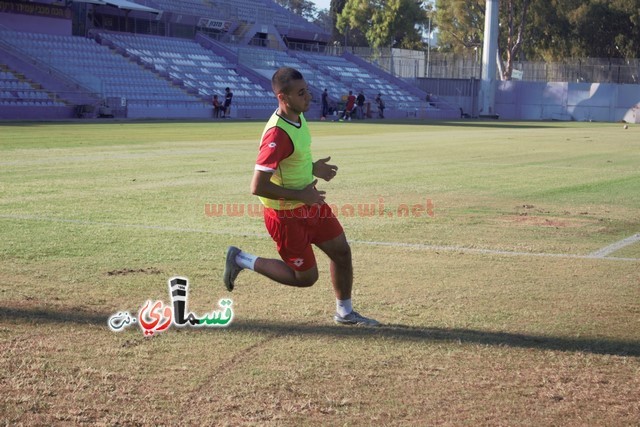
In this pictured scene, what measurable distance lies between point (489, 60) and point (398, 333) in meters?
63.3

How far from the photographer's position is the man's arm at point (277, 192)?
19.1ft

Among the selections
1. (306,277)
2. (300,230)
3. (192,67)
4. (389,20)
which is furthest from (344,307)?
(389,20)

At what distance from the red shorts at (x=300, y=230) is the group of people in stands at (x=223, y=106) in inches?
1607

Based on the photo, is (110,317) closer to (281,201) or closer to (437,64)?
(281,201)

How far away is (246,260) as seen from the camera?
6492mm

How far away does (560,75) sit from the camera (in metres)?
72.4

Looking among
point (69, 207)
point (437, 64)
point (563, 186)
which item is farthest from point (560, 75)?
point (69, 207)

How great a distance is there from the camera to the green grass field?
4.53 meters

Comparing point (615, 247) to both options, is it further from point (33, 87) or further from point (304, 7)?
point (304, 7)

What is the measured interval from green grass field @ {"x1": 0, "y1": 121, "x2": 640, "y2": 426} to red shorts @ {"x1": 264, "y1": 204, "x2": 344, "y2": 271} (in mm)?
444

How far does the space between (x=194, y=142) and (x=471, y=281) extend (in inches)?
708

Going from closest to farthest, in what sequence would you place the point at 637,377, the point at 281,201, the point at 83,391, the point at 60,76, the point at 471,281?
the point at 83,391
the point at 637,377
the point at 281,201
the point at 471,281
the point at 60,76

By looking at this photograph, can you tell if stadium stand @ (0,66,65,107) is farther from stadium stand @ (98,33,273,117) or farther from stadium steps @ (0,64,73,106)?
stadium stand @ (98,33,273,117)

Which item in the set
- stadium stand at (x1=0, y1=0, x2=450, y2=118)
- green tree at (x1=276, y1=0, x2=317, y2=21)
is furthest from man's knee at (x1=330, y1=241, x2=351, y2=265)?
green tree at (x1=276, y1=0, x2=317, y2=21)
